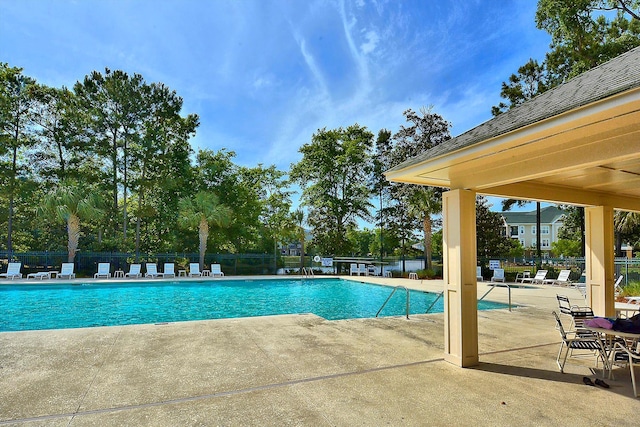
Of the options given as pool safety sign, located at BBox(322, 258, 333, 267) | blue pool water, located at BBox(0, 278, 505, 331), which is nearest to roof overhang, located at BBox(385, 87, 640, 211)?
blue pool water, located at BBox(0, 278, 505, 331)

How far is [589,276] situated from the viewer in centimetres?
639

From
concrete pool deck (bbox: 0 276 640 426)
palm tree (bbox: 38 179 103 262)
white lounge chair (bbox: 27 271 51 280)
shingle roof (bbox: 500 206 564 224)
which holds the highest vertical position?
shingle roof (bbox: 500 206 564 224)

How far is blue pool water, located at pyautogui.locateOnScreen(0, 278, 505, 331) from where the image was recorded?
9.09 metres

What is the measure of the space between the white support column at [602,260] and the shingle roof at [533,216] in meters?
43.7

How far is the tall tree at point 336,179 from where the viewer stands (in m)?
23.3

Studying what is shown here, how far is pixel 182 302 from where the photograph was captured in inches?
460

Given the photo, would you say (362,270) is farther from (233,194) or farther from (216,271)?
(233,194)

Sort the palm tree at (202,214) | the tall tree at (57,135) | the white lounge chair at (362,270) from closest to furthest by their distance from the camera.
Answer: the tall tree at (57,135)
the palm tree at (202,214)
the white lounge chair at (362,270)

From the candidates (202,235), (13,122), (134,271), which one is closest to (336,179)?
(202,235)

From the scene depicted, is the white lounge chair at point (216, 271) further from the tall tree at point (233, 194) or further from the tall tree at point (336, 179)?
the tall tree at point (336, 179)

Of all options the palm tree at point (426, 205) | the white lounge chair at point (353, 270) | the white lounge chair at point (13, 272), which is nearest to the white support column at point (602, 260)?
the palm tree at point (426, 205)

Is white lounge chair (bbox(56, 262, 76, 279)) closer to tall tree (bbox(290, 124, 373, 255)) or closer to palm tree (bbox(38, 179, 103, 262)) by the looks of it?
palm tree (bbox(38, 179, 103, 262))

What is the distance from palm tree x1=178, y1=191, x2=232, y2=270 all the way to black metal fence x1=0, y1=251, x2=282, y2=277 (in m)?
1.31

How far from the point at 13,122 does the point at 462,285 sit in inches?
895
